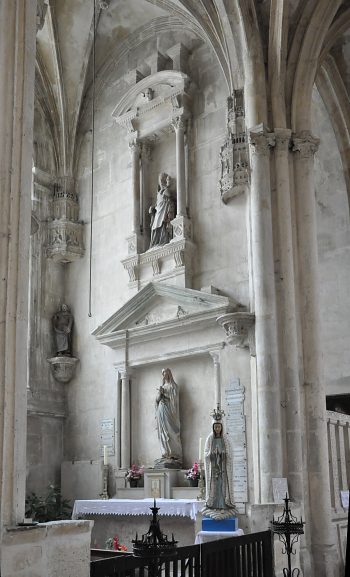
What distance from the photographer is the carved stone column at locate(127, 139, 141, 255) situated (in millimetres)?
14867

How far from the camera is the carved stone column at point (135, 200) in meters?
14.9

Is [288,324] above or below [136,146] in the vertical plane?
below

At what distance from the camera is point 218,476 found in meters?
9.40

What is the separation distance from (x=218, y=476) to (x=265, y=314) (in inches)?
117

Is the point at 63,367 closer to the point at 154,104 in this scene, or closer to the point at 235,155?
the point at 154,104

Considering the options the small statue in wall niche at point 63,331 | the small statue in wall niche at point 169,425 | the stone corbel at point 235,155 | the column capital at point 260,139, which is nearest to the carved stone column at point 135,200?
the small statue in wall niche at point 63,331

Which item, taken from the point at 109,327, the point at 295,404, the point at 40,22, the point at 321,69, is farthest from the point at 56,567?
the point at 321,69

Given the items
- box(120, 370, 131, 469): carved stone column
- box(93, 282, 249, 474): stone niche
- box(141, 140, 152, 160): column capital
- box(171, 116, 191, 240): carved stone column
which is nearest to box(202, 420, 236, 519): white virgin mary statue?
box(93, 282, 249, 474): stone niche

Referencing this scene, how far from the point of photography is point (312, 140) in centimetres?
1227

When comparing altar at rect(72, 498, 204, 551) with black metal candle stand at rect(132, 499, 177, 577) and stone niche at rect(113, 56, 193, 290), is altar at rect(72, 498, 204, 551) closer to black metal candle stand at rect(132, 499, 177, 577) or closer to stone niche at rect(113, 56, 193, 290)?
stone niche at rect(113, 56, 193, 290)

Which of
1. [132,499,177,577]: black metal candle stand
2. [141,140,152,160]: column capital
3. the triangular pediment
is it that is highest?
[141,140,152,160]: column capital

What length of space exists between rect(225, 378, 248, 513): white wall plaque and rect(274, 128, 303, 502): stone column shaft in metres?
1.28

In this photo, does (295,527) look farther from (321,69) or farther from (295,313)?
(321,69)

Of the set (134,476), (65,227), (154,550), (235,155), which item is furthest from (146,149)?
(154,550)
